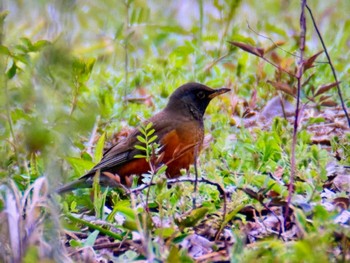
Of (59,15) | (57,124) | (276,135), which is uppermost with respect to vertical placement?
(59,15)

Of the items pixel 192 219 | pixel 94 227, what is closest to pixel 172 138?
pixel 94 227

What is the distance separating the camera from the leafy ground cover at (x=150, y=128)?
259 cm

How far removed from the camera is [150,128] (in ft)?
20.6

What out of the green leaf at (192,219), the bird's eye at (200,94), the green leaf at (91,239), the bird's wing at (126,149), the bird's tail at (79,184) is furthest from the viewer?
the bird's eye at (200,94)

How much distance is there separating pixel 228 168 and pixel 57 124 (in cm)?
305

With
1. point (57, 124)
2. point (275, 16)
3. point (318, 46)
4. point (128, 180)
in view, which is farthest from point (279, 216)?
point (275, 16)

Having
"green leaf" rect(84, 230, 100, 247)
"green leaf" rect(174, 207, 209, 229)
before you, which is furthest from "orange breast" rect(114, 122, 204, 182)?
"green leaf" rect(174, 207, 209, 229)

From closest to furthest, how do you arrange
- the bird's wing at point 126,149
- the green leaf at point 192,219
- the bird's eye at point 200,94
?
the green leaf at point 192,219
the bird's wing at point 126,149
the bird's eye at point 200,94

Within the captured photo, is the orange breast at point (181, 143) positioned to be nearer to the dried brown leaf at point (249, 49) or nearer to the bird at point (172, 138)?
the bird at point (172, 138)

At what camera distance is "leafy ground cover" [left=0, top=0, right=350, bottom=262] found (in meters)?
2.59

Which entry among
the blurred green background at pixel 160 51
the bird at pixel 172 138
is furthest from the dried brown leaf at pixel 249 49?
the bird at pixel 172 138

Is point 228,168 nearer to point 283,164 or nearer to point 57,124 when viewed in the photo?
point 283,164

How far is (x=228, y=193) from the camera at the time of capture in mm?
4328

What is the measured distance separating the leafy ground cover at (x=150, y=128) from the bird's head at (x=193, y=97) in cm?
13
